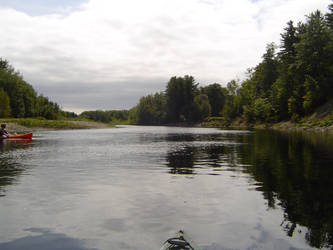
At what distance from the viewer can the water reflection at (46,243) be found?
770cm

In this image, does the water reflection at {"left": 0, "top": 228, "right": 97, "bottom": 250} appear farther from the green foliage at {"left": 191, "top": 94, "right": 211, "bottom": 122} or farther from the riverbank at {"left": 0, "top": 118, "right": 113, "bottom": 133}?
the green foliage at {"left": 191, "top": 94, "right": 211, "bottom": 122}

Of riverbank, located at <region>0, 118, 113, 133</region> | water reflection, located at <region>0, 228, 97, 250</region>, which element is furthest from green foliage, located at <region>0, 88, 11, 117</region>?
water reflection, located at <region>0, 228, 97, 250</region>

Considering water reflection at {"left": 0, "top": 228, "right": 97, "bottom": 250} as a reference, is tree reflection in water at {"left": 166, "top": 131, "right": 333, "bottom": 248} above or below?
above

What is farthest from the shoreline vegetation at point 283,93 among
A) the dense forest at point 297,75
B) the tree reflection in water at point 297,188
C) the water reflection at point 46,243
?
the water reflection at point 46,243

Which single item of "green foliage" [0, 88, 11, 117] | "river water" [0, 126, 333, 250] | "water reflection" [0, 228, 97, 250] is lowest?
"water reflection" [0, 228, 97, 250]

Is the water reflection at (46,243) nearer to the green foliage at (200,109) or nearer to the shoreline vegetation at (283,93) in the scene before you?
the shoreline vegetation at (283,93)

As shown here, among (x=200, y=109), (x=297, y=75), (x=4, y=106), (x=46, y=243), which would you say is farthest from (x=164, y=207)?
(x=200, y=109)

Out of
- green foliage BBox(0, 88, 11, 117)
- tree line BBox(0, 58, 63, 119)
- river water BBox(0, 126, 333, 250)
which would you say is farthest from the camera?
tree line BBox(0, 58, 63, 119)

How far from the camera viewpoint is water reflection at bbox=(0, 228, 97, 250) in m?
7.70

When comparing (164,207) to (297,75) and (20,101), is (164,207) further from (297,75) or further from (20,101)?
(20,101)

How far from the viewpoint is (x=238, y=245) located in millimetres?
7797

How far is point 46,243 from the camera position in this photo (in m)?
7.96

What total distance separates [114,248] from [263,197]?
280 inches

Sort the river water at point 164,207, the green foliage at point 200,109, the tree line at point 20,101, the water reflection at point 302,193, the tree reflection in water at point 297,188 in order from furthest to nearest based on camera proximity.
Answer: the green foliage at point 200,109
the tree line at point 20,101
the tree reflection in water at point 297,188
the water reflection at point 302,193
the river water at point 164,207
